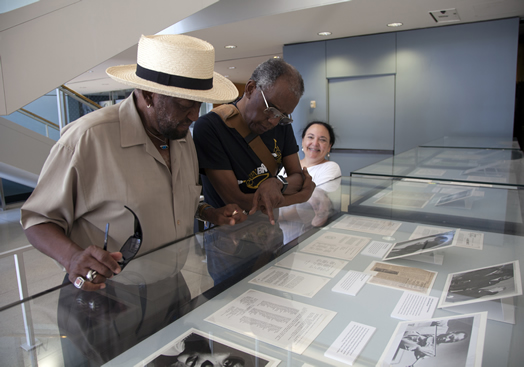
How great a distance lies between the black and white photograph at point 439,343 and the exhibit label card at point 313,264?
0.35 meters

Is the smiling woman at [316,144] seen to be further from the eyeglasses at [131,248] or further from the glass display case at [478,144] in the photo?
the eyeglasses at [131,248]

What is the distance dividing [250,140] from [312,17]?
425 centimetres

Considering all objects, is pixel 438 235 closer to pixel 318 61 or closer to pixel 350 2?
pixel 350 2

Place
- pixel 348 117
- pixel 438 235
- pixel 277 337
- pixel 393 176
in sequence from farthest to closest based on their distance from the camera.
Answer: pixel 348 117 < pixel 393 176 < pixel 438 235 < pixel 277 337

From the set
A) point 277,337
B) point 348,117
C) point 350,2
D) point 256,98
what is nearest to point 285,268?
point 277,337

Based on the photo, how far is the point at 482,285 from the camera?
1.06 meters

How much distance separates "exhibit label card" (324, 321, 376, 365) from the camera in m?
0.78

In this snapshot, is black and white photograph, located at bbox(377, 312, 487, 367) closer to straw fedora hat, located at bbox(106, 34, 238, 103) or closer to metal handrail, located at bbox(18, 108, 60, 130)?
straw fedora hat, located at bbox(106, 34, 238, 103)

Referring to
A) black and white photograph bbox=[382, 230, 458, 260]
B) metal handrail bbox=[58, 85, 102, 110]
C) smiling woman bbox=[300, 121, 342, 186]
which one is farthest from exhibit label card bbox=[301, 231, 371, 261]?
metal handrail bbox=[58, 85, 102, 110]

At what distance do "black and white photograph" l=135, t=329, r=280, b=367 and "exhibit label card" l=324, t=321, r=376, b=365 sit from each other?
0.13 meters

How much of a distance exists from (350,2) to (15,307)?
4.83 metres

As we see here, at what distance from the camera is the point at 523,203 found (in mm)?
1746

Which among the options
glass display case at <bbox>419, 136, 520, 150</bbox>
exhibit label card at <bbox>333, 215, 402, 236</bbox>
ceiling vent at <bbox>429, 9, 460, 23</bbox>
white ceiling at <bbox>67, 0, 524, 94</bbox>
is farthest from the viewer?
ceiling vent at <bbox>429, 9, 460, 23</bbox>

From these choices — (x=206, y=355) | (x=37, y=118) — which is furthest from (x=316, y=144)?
(x=37, y=118)
